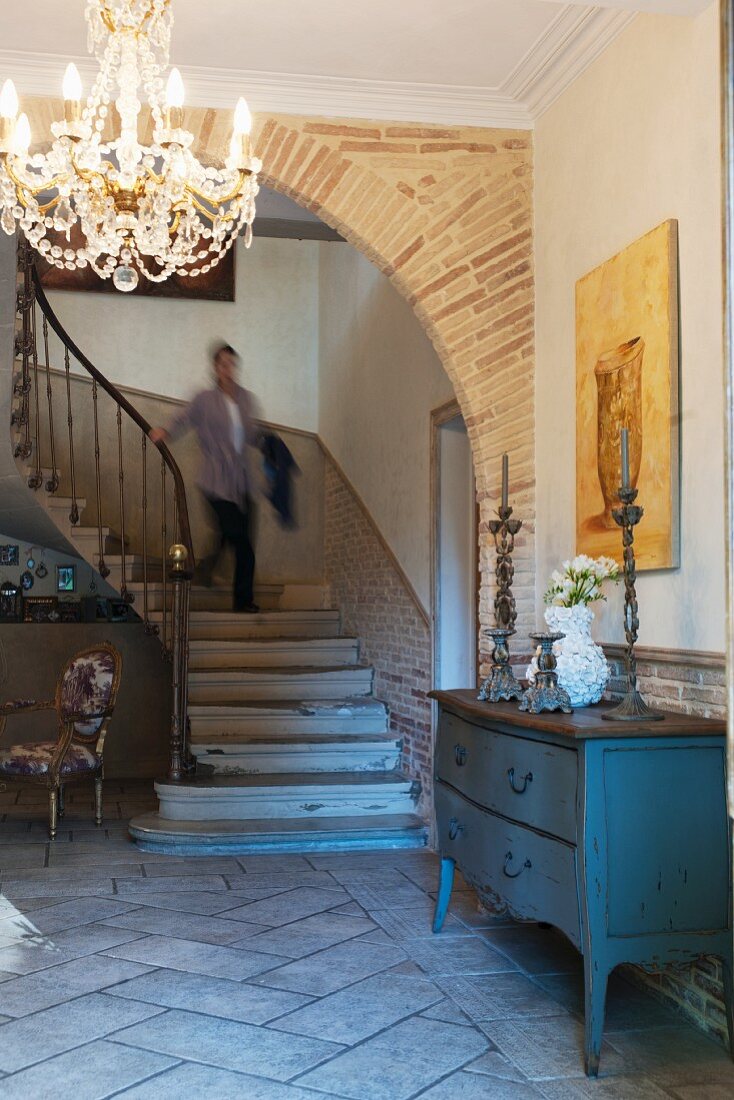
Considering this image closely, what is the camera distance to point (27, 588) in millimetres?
8789

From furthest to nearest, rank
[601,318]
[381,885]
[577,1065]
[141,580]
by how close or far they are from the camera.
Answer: [141,580] < [381,885] < [601,318] < [577,1065]

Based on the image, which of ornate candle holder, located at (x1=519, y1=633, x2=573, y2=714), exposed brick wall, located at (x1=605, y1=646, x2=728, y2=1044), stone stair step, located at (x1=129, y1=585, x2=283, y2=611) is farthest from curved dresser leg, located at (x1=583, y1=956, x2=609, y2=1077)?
stone stair step, located at (x1=129, y1=585, x2=283, y2=611)

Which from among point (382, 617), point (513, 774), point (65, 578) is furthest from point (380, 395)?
point (513, 774)

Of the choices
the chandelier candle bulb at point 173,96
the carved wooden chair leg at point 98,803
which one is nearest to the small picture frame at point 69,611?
the carved wooden chair leg at point 98,803

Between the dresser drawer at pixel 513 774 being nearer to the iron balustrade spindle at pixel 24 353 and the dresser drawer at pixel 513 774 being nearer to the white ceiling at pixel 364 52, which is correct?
the white ceiling at pixel 364 52

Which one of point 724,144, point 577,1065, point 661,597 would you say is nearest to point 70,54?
point 661,597

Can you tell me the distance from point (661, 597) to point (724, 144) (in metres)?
2.11

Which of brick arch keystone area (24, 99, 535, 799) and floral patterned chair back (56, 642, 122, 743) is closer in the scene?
brick arch keystone area (24, 99, 535, 799)

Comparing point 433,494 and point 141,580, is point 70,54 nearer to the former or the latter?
point 433,494

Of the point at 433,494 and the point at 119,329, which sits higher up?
the point at 119,329

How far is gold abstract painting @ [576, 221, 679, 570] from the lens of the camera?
3527 mm

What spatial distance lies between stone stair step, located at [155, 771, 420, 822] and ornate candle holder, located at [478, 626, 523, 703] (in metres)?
2.31

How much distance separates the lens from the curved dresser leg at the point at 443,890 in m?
4.19

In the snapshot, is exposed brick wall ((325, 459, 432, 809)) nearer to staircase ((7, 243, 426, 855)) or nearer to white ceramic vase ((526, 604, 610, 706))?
staircase ((7, 243, 426, 855))
